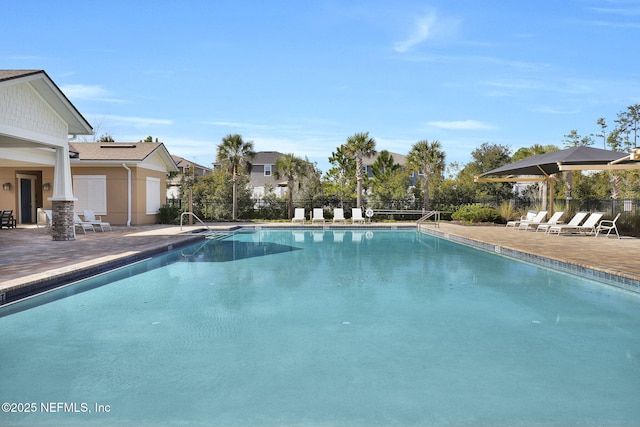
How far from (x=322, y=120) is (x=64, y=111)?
19.0 m

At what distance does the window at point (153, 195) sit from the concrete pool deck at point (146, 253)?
18.1 feet

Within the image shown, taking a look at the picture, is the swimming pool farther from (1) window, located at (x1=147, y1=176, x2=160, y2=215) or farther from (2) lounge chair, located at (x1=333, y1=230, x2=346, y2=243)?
(1) window, located at (x1=147, y1=176, x2=160, y2=215)

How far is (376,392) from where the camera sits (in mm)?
3594

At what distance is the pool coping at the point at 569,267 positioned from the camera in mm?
7395

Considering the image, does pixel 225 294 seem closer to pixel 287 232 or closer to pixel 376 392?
pixel 376 392

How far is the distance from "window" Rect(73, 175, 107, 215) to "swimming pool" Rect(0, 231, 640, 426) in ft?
39.1

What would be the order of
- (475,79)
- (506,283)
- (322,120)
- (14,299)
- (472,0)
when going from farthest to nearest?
(322,120)
(475,79)
(472,0)
(506,283)
(14,299)

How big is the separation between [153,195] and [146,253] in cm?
1119

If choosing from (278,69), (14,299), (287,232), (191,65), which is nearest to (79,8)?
(191,65)

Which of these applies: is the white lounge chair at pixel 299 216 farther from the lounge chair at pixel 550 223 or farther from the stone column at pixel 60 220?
the stone column at pixel 60 220

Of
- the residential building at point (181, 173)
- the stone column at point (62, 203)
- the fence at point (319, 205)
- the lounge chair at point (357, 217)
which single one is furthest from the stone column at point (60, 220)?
the residential building at point (181, 173)

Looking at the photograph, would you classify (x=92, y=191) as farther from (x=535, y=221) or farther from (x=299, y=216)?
(x=535, y=221)

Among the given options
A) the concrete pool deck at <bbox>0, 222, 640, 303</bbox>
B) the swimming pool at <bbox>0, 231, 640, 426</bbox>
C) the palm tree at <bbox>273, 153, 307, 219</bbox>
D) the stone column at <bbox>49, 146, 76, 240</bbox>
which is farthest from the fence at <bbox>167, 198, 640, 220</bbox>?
the swimming pool at <bbox>0, 231, 640, 426</bbox>

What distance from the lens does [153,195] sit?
21.1 m
